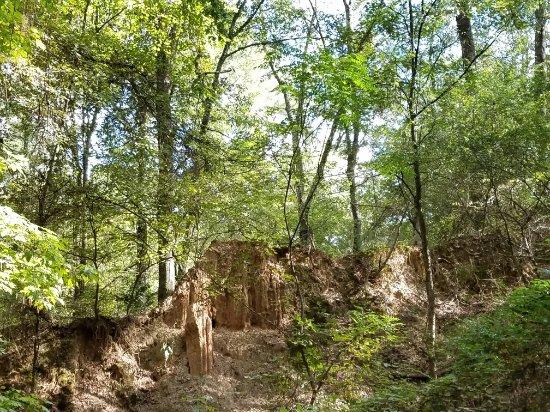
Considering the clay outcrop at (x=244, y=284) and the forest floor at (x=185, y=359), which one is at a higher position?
the clay outcrop at (x=244, y=284)

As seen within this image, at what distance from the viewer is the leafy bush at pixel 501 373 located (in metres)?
4.11

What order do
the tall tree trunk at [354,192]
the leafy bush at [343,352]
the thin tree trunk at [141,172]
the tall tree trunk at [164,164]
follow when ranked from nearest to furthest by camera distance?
the leafy bush at [343,352] < the thin tree trunk at [141,172] < the tall tree trunk at [164,164] < the tall tree trunk at [354,192]

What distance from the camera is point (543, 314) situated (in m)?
5.34

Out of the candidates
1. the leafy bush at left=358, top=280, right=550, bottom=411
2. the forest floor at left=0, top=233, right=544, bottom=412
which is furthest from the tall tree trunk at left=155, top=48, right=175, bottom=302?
the leafy bush at left=358, top=280, right=550, bottom=411

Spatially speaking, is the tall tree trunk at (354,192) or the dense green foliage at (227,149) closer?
the dense green foliage at (227,149)

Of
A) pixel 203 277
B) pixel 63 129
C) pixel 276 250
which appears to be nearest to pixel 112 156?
pixel 63 129

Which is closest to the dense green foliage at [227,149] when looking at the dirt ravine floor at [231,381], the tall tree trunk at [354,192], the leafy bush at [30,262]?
the leafy bush at [30,262]

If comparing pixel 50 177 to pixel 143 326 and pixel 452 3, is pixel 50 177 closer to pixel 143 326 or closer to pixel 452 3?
pixel 143 326

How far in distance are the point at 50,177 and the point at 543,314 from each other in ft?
23.4

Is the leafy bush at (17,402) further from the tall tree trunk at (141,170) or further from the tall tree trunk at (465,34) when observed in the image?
the tall tree trunk at (465,34)

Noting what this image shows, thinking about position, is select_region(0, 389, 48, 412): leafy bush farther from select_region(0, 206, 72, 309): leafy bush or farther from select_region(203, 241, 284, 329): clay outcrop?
select_region(203, 241, 284, 329): clay outcrop

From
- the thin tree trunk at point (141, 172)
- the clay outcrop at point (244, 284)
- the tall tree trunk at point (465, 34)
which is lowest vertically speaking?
the clay outcrop at point (244, 284)

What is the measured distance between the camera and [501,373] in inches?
188

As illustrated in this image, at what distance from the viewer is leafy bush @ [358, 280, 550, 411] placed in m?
4.11
